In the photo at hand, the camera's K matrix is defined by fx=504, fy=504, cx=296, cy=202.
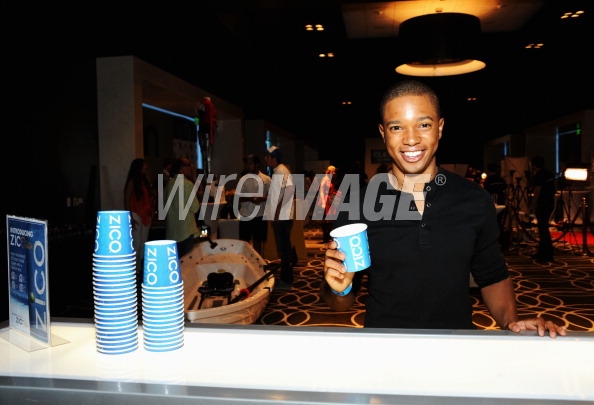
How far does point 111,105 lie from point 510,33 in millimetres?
6218

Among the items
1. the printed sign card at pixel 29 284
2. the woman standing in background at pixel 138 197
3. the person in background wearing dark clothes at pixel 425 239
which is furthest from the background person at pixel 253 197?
the printed sign card at pixel 29 284

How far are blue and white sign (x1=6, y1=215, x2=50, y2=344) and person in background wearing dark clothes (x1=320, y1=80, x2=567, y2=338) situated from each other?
2.56ft

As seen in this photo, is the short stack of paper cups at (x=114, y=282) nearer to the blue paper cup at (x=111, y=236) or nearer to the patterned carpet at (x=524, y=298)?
the blue paper cup at (x=111, y=236)

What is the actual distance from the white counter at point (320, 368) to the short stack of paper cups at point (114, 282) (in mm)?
49

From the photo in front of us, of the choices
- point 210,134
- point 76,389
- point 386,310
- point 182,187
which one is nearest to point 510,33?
point 210,134

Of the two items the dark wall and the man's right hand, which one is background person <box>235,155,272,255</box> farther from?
the man's right hand

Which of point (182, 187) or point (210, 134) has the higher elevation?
point (210, 134)

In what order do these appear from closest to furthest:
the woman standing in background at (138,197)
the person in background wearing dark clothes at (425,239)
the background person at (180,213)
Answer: the person in background wearing dark clothes at (425,239) < the background person at (180,213) < the woman standing in background at (138,197)

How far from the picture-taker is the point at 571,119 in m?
Answer: 14.6

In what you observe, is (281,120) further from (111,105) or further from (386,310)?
(386,310)

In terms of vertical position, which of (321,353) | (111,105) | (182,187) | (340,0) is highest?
(340,0)

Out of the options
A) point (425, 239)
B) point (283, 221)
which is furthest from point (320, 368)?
point (283, 221)

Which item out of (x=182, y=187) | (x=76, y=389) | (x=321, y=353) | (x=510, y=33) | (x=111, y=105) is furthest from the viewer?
(x=510, y=33)

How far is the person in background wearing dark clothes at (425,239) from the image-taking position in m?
1.53
